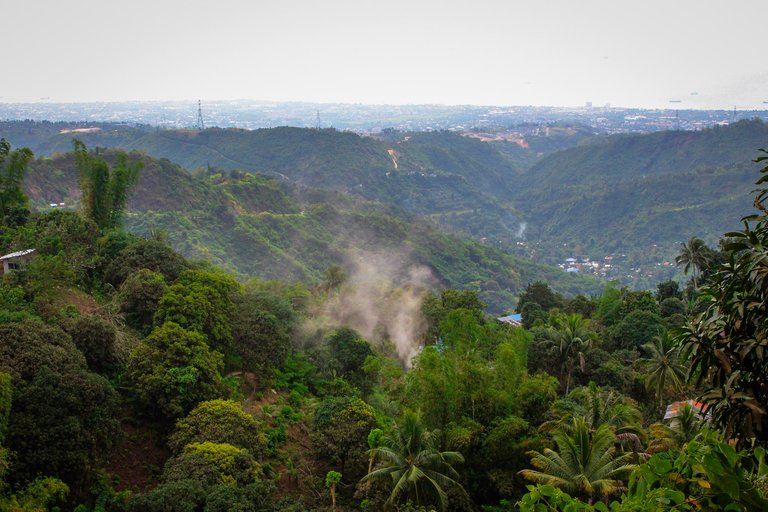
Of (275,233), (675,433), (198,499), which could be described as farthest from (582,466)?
(275,233)

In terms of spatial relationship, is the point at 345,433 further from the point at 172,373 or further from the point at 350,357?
the point at 350,357

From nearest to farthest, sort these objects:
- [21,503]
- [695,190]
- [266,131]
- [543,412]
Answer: [21,503] → [543,412] → [695,190] → [266,131]

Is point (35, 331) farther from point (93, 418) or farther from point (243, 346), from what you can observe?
point (243, 346)

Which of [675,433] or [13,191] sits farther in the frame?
[13,191]

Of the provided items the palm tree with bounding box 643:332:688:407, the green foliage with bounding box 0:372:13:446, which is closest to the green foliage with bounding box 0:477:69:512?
the green foliage with bounding box 0:372:13:446

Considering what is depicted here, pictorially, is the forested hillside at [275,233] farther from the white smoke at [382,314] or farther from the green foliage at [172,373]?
the green foliage at [172,373]

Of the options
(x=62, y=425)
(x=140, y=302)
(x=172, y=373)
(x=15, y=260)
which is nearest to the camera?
(x=62, y=425)

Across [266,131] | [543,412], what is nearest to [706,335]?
[543,412]
